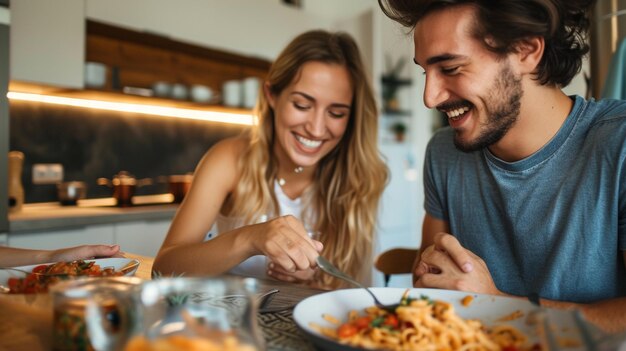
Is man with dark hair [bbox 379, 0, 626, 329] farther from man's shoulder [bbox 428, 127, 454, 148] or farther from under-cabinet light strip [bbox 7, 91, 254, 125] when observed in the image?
under-cabinet light strip [bbox 7, 91, 254, 125]

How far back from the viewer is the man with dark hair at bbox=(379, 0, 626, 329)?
110cm

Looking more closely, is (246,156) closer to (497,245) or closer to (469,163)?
(469,163)

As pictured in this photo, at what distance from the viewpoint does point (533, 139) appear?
1.19 metres

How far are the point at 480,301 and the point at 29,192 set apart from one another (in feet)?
9.10

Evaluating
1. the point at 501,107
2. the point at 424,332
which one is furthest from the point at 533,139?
the point at 424,332

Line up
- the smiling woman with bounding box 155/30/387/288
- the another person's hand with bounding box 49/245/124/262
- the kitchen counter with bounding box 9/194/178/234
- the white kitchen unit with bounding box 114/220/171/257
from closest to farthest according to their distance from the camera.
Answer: the another person's hand with bounding box 49/245/124/262
the smiling woman with bounding box 155/30/387/288
the kitchen counter with bounding box 9/194/178/234
the white kitchen unit with bounding box 114/220/171/257

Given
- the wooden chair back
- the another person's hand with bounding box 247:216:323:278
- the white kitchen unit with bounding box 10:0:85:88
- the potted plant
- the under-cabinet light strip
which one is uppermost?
the white kitchen unit with bounding box 10:0:85:88

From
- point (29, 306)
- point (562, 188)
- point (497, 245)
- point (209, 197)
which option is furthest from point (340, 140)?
point (29, 306)

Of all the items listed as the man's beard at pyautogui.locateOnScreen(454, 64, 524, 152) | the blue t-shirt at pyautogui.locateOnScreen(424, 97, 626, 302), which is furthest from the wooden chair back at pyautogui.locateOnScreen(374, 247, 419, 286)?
the man's beard at pyautogui.locateOnScreen(454, 64, 524, 152)

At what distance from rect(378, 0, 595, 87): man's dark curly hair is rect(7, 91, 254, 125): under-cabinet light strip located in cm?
220

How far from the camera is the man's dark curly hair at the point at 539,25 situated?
1136 millimetres

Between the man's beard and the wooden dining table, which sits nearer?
the wooden dining table

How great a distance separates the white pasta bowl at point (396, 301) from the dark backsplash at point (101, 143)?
8.56ft

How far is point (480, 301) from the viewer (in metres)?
0.79
